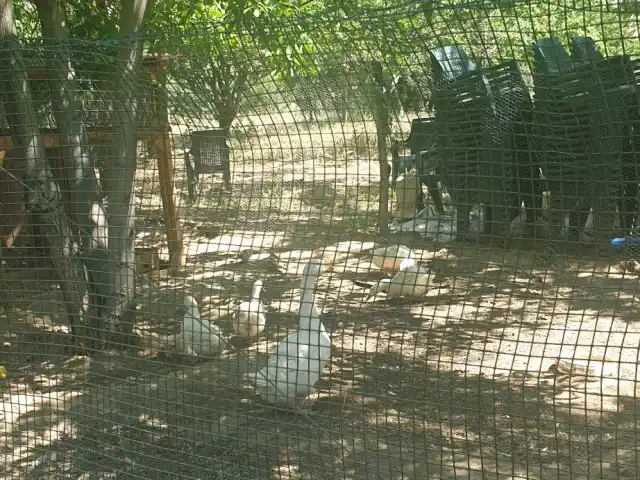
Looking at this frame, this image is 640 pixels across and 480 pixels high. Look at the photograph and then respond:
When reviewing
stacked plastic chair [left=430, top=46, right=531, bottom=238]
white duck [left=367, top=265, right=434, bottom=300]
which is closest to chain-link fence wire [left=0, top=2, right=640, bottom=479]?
stacked plastic chair [left=430, top=46, right=531, bottom=238]

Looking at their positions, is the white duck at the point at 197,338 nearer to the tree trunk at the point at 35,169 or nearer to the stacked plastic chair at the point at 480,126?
the tree trunk at the point at 35,169

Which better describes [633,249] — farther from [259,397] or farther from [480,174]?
[259,397]

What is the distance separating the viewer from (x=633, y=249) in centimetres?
354

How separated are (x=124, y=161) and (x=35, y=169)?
66 centimetres

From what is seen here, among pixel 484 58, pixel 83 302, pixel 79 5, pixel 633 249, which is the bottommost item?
pixel 83 302

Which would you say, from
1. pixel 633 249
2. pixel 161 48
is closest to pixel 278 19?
pixel 161 48

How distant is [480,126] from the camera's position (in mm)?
3031

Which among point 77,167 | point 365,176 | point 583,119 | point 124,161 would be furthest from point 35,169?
point 583,119

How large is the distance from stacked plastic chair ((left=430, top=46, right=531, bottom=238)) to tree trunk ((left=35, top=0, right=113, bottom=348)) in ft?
6.39

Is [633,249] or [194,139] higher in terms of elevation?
[194,139]

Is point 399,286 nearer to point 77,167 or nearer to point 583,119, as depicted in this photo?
point 77,167

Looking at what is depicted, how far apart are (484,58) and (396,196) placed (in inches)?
46.1

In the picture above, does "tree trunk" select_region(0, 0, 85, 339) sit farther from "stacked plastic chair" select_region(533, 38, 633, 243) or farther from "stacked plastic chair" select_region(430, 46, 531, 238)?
"stacked plastic chair" select_region(533, 38, 633, 243)

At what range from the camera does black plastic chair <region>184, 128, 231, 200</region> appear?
3.64 meters
